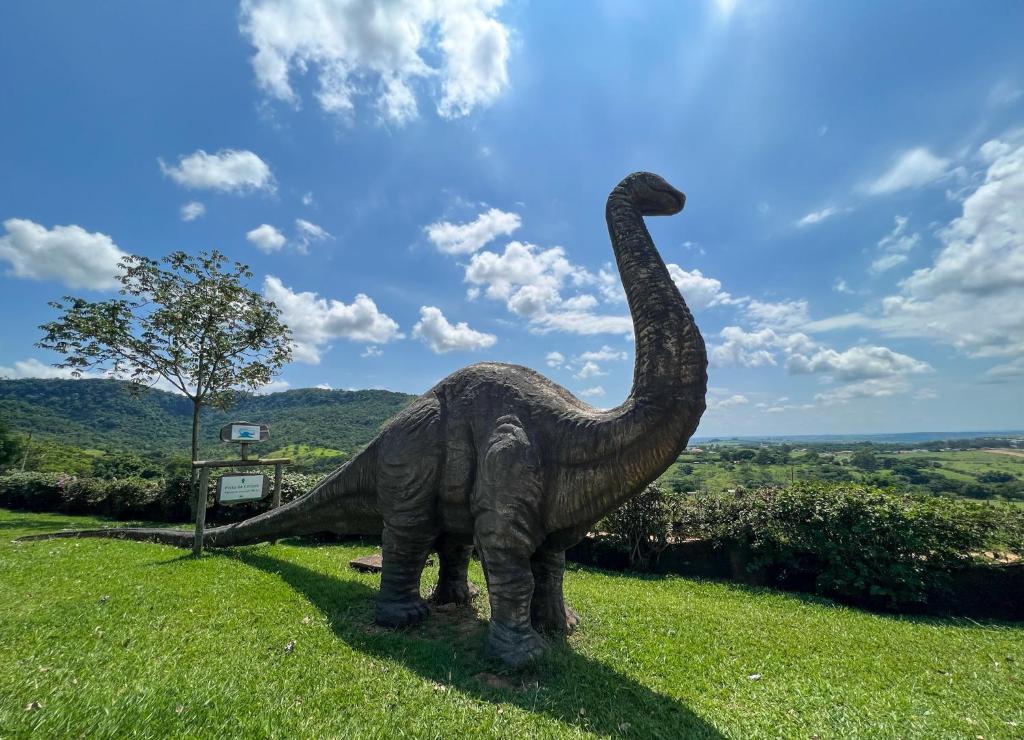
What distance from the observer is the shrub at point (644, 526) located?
9.25 metres

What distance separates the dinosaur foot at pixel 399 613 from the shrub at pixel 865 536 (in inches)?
241

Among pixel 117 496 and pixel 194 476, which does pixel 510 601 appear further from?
pixel 117 496

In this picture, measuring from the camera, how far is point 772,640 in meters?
5.05

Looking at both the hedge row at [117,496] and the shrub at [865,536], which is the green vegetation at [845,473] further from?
the hedge row at [117,496]

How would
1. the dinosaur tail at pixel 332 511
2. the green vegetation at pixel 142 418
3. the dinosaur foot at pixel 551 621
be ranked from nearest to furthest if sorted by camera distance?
the dinosaur foot at pixel 551 621 → the dinosaur tail at pixel 332 511 → the green vegetation at pixel 142 418

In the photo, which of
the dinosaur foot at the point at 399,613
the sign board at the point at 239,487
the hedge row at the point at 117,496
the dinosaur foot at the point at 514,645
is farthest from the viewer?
the hedge row at the point at 117,496

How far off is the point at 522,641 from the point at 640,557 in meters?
6.03

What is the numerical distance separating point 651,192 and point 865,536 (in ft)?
21.7

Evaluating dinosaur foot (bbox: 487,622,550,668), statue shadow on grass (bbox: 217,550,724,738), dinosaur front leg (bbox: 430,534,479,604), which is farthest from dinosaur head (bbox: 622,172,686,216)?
dinosaur front leg (bbox: 430,534,479,604)

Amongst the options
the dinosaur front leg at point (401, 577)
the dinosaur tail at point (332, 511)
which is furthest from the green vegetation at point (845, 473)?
the dinosaur tail at point (332, 511)

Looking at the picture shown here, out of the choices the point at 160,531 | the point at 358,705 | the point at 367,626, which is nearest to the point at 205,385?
the point at 160,531

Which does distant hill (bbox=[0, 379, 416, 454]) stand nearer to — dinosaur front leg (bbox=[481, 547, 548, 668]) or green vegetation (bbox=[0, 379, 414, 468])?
green vegetation (bbox=[0, 379, 414, 468])

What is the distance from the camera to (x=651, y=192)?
457 cm

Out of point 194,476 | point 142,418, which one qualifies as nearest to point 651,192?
point 194,476
